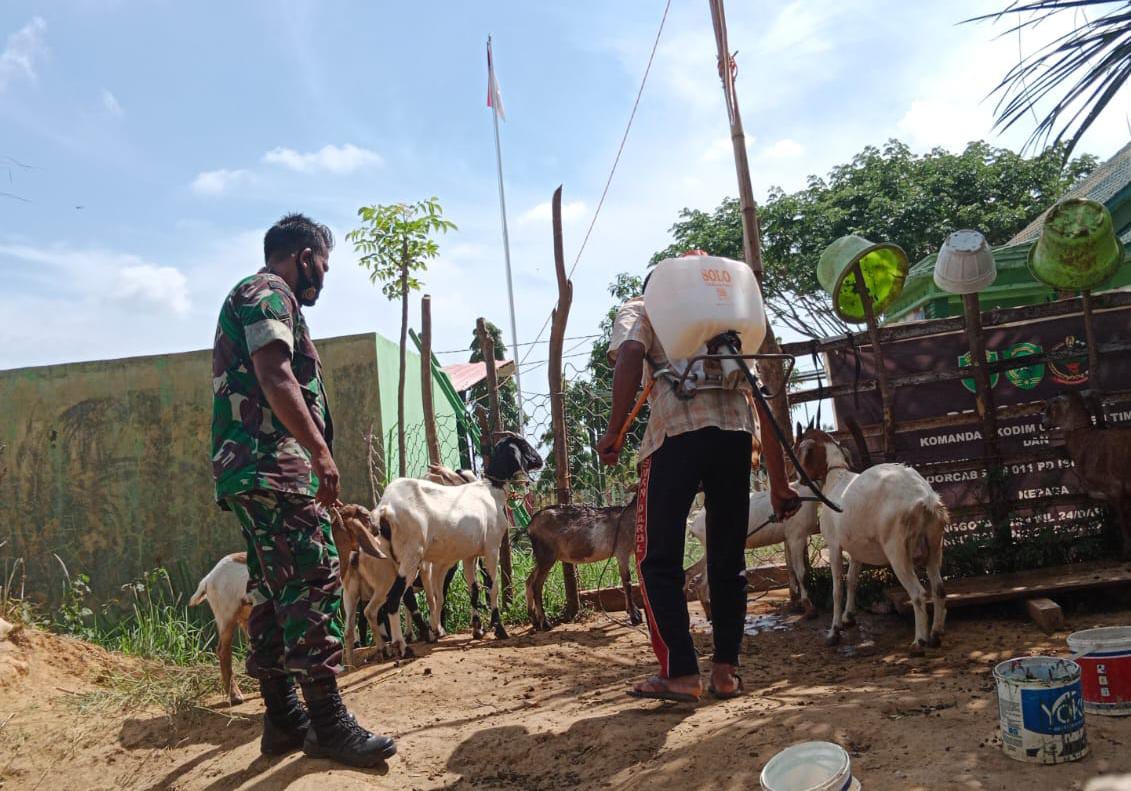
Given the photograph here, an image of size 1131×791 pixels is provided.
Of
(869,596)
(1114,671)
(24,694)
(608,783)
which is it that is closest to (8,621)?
(24,694)

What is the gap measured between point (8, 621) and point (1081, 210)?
7900 mm

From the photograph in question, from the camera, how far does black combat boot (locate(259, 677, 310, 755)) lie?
11.8 feet

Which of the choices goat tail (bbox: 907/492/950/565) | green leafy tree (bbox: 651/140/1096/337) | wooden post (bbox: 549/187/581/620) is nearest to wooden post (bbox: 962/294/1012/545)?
goat tail (bbox: 907/492/950/565)

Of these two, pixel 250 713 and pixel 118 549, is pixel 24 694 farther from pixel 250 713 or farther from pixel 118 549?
pixel 118 549

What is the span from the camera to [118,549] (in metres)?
8.02

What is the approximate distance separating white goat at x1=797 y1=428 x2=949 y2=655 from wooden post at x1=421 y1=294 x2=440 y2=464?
135 inches

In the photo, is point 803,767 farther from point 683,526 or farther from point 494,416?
point 494,416

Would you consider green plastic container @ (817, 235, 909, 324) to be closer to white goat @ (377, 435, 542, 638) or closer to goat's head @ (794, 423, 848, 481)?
goat's head @ (794, 423, 848, 481)

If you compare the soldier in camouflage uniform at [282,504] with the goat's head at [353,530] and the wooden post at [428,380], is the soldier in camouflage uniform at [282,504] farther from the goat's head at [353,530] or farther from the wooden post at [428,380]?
the wooden post at [428,380]

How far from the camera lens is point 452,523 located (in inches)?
262

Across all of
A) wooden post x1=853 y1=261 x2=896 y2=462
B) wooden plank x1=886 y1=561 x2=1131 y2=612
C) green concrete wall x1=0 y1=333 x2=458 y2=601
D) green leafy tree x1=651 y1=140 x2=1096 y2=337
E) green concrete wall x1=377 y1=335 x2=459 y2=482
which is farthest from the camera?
green leafy tree x1=651 y1=140 x2=1096 y2=337

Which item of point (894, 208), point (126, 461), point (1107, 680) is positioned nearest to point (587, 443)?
point (126, 461)

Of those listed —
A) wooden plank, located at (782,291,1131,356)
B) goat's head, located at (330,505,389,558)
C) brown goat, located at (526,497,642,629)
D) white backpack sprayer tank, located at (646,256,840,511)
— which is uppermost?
wooden plank, located at (782,291,1131,356)

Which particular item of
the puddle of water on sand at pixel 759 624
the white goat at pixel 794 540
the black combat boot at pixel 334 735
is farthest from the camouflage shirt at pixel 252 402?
the puddle of water on sand at pixel 759 624
